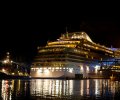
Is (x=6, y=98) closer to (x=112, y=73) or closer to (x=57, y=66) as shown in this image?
(x=57, y=66)

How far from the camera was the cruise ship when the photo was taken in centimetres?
9438

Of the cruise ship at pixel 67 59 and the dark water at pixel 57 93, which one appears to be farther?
the cruise ship at pixel 67 59

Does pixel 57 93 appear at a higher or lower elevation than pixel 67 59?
lower

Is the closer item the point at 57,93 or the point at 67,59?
the point at 57,93

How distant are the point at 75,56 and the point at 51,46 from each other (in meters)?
8.15

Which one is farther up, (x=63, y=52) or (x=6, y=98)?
(x=63, y=52)

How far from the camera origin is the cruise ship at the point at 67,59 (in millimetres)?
94375

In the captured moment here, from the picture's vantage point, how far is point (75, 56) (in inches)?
3861

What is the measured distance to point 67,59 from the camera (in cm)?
9462

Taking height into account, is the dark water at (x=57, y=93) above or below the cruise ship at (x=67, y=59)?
below

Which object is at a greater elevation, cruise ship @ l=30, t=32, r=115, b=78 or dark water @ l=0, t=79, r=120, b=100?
cruise ship @ l=30, t=32, r=115, b=78

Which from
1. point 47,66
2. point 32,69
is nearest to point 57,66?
point 47,66

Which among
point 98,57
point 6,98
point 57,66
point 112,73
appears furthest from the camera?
point 98,57

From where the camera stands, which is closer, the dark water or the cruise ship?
the dark water
